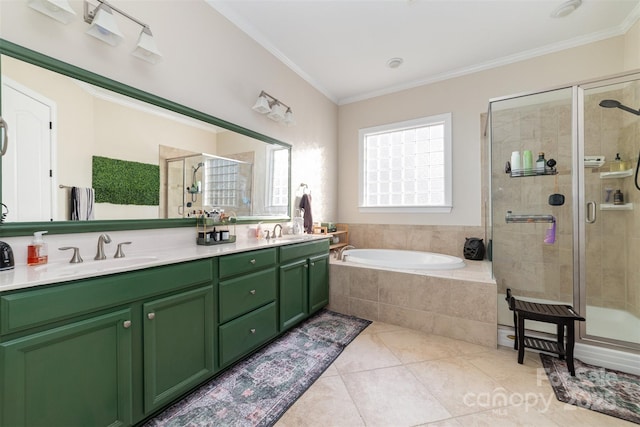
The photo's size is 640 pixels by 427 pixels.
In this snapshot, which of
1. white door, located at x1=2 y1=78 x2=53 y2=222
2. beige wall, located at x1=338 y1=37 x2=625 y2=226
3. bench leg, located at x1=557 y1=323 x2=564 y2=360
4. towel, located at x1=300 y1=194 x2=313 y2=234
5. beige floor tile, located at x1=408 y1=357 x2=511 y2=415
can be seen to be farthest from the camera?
towel, located at x1=300 y1=194 x2=313 y2=234

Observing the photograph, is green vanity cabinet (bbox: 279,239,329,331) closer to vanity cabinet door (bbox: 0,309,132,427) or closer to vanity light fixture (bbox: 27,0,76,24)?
vanity cabinet door (bbox: 0,309,132,427)

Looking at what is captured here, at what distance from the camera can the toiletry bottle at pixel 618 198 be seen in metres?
2.32

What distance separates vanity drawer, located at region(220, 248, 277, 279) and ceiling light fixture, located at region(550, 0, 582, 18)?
329 centimetres

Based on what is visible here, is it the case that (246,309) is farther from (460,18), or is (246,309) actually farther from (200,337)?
(460,18)

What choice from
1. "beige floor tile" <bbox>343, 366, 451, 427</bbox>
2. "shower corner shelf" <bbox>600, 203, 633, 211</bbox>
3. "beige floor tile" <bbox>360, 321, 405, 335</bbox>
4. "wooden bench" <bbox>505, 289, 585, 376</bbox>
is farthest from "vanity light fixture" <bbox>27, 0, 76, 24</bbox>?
"shower corner shelf" <bbox>600, 203, 633, 211</bbox>

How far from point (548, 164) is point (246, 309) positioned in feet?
10.5

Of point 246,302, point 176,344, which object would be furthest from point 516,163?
point 176,344

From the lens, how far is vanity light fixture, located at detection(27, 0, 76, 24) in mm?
1293

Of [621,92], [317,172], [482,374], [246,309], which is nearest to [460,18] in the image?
[621,92]

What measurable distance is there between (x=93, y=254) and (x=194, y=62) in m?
1.60

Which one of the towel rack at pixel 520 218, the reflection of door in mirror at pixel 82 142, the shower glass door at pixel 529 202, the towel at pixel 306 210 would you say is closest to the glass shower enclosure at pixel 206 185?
the reflection of door in mirror at pixel 82 142

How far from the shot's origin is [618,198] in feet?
7.66

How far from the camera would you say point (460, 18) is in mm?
2420

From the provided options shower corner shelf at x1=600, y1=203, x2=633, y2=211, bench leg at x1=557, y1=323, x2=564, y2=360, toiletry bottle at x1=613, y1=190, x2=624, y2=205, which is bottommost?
bench leg at x1=557, y1=323, x2=564, y2=360
